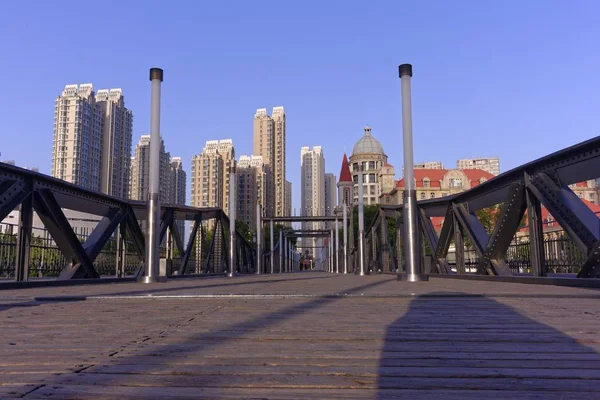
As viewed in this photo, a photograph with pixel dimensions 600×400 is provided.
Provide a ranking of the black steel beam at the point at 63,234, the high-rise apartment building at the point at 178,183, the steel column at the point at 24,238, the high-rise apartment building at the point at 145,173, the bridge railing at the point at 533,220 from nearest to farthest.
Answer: the bridge railing at the point at 533,220, the steel column at the point at 24,238, the black steel beam at the point at 63,234, the high-rise apartment building at the point at 145,173, the high-rise apartment building at the point at 178,183

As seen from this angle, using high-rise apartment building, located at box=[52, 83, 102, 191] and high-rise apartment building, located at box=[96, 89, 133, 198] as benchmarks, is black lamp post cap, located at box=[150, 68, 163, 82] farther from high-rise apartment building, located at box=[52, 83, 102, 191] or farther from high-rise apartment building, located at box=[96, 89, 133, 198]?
high-rise apartment building, located at box=[96, 89, 133, 198]

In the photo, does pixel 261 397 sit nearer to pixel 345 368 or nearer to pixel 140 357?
pixel 345 368

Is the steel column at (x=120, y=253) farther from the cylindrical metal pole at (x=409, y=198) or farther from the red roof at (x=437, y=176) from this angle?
the red roof at (x=437, y=176)

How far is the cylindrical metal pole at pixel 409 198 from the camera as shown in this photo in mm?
10307

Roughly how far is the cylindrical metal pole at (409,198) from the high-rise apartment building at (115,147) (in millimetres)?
80009

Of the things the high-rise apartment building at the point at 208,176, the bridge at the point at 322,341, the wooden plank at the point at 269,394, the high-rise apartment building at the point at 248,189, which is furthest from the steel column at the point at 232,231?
the high-rise apartment building at the point at 248,189

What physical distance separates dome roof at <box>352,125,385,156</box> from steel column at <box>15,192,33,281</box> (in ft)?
359

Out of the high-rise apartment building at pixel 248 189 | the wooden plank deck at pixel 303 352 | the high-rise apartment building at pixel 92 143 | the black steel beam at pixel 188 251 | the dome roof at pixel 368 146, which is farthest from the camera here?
the dome roof at pixel 368 146

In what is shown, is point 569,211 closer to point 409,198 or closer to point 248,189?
point 409,198

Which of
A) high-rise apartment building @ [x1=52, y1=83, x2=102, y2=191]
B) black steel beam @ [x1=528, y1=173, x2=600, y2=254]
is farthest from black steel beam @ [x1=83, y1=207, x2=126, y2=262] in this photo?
high-rise apartment building @ [x1=52, y1=83, x2=102, y2=191]

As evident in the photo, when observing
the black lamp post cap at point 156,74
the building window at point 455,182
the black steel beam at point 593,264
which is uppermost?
the building window at point 455,182

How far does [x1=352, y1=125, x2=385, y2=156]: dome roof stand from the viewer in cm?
11569

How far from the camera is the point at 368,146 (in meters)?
116

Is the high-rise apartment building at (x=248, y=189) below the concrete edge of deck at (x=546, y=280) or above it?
above
